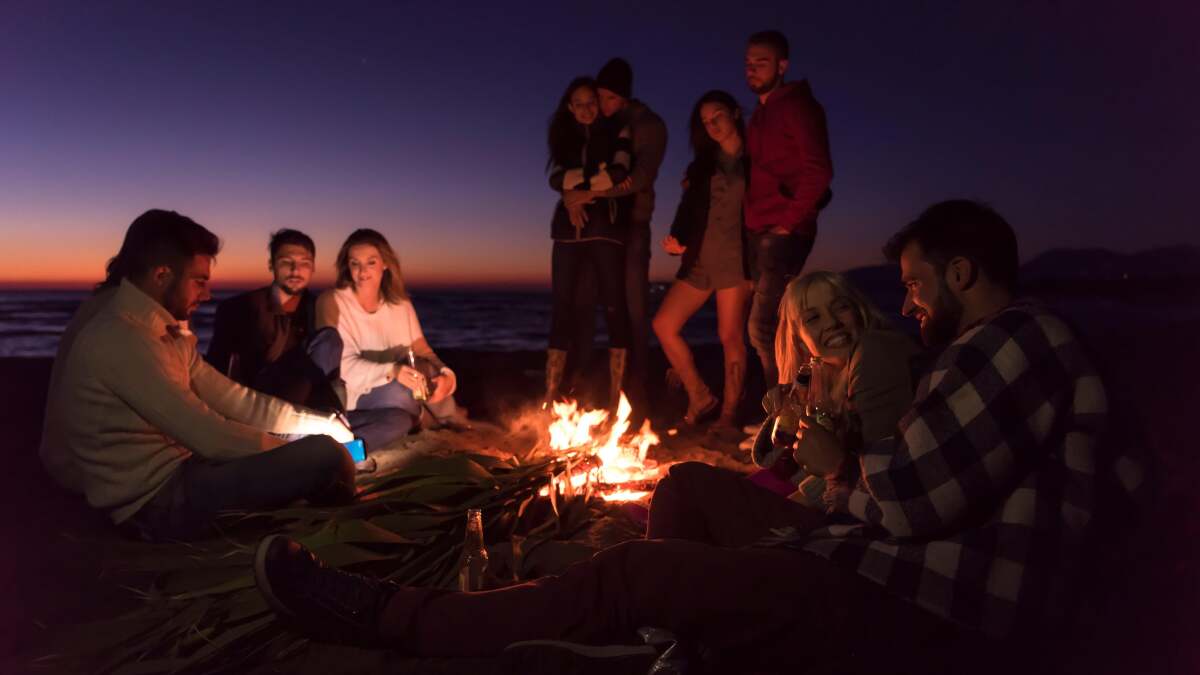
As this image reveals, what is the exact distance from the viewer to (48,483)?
467 cm

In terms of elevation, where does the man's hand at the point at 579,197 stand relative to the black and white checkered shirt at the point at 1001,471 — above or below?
above

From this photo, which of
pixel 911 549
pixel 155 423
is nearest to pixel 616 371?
pixel 155 423

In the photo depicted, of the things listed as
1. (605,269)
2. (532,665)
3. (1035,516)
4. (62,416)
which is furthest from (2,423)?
(1035,516)

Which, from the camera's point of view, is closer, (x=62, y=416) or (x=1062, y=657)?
(x=1062, y=657)

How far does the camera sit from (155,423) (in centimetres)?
320

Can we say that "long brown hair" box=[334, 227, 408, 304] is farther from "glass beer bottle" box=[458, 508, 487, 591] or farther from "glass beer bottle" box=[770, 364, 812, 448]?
"glass beer bottle" box=[770, 364, 812, 448]

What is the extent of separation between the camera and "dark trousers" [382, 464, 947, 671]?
2033 millimetres

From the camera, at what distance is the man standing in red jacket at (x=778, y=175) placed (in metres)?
5.06

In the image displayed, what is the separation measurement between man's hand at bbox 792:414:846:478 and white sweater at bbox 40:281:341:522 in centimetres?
240

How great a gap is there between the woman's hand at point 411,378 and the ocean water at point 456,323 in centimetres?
881

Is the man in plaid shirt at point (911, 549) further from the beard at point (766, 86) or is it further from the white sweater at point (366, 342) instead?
the white sweater at point (366, 342)

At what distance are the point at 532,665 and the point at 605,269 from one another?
4.13m

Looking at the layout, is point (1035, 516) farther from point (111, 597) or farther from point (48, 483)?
point (48, 483)

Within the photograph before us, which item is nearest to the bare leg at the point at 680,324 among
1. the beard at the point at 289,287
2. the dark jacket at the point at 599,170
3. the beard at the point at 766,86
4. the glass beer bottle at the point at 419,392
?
the dark jacket at the point at 599,170
